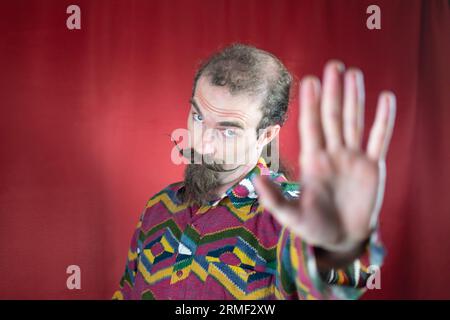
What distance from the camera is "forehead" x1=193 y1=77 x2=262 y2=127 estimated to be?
1062mm

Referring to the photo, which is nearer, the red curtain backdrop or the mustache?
the mustache

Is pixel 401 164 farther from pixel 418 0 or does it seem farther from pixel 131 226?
pixel 131 226

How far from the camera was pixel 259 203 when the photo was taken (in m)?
1.10

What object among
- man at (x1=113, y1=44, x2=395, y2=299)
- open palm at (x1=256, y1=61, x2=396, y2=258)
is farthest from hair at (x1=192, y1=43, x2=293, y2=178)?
open palm at (x1=256, y1=61, x2=396, y2=258)

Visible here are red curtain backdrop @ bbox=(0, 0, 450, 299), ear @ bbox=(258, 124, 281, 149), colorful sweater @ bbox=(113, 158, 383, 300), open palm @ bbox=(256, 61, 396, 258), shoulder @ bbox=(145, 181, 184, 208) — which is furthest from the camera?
red curtain backdrop @ bbox=(0, 0, 450, 299)

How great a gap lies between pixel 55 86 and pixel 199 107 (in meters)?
0.99

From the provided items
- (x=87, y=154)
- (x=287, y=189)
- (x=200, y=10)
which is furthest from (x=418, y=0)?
(x=87, y=154)

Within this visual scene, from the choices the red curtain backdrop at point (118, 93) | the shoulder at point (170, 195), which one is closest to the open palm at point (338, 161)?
the shoulder at point (170, 195)

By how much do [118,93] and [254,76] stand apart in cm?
95

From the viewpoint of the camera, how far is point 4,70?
1856 millimetres

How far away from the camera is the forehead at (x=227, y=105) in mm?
1062

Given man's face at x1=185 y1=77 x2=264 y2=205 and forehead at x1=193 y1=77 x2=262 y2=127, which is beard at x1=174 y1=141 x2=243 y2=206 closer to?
man's face at x1=185 y1=77 x2=264 y2=205

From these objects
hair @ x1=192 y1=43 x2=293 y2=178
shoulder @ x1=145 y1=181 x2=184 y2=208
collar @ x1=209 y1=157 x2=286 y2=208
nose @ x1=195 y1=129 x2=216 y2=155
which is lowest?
shoulder @ x1=145 y1=181 x2=184 y2=208

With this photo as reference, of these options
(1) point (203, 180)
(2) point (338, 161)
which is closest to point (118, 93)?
(1) point (203, 180)
